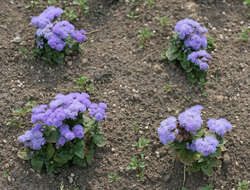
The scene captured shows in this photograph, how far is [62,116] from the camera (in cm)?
398

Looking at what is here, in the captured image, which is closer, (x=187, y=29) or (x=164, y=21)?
(x=187, y=29)

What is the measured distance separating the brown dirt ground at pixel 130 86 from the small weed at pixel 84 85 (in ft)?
0.33

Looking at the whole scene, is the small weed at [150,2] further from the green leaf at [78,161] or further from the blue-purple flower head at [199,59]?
the green leaf at [78,161]

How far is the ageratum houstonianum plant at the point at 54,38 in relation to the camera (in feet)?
17.2

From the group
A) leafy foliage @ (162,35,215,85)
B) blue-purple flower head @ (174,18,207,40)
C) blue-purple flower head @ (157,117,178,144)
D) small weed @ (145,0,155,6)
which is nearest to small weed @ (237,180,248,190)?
blue-purple flower head @ (157,117,178,144)

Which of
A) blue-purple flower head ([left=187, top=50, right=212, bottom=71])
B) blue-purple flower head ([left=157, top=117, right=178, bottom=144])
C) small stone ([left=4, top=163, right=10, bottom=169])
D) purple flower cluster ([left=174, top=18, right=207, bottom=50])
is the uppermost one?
purple flower cluster ([left=174, top=18, right=207, bottom=50])

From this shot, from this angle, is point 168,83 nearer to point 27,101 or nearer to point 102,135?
point 102,135

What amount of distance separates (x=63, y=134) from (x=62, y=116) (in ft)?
0.68

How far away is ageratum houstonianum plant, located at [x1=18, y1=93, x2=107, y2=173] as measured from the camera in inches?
160

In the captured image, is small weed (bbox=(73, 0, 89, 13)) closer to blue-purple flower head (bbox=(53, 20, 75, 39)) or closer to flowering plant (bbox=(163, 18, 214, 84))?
blue-purple flower head (bbox=(53, 20, 75, 39))

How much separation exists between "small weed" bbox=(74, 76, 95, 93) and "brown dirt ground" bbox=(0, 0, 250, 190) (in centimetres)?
10

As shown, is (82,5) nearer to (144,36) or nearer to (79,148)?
(144,36)

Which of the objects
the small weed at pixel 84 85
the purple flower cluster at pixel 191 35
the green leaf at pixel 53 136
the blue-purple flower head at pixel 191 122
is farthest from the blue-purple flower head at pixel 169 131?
the purple flower cluster at pixel 191 35

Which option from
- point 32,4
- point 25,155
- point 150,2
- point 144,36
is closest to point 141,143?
point 25,155
